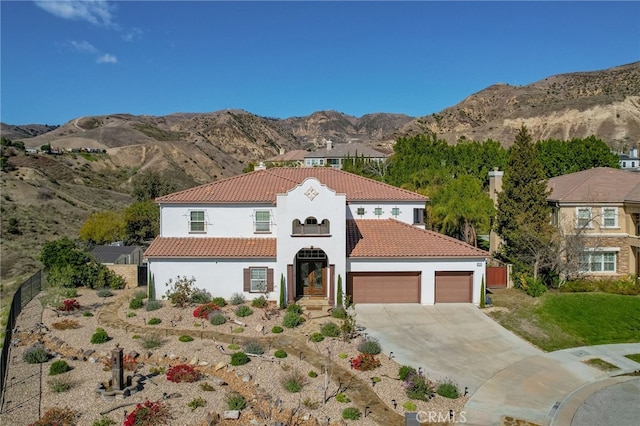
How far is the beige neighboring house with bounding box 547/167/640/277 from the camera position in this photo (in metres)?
29.6

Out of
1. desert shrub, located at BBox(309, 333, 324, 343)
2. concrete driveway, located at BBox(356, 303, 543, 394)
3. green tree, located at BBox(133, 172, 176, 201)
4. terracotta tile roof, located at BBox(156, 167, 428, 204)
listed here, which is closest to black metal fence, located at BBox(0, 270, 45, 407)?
terracotta tile roof, located at BBox(156, 167, 428, 204)

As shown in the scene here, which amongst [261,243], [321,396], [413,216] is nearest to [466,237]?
[413,216]

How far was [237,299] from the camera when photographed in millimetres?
26281

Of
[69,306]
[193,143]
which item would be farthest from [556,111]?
[69,306]

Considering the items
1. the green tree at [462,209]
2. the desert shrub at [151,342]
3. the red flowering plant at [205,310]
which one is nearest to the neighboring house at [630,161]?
the green tree at [462,209]

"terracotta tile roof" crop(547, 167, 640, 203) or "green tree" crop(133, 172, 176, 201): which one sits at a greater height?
"green tree" crop(133, 172, 176, 201)

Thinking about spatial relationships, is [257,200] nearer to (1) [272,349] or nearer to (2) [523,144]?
(1) [272,349]

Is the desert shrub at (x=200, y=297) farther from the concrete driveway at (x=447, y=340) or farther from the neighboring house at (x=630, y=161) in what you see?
the neighboring house at (x=630, y=161)

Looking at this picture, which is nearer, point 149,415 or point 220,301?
point 149,415

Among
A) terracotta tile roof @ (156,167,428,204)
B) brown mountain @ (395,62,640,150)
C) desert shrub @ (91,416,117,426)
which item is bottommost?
desert shrub @ (91,416,117,426)

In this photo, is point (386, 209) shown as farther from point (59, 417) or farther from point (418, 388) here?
point (59, 417)

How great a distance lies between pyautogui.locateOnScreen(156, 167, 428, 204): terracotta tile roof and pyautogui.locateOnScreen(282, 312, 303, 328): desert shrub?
26.6ft

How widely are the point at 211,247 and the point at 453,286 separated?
14.7 metres

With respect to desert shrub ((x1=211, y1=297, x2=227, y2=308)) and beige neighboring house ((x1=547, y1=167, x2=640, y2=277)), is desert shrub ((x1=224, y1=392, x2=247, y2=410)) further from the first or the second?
beige neighboring house ((x1=547, y1=167, x2=640, y2=277))
